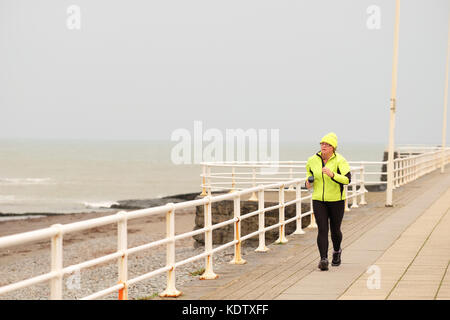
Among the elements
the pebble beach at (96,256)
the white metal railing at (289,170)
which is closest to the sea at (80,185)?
the pebble beach at (96,256)

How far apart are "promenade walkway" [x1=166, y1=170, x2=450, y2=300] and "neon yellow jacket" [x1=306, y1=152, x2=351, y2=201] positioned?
1034 mm

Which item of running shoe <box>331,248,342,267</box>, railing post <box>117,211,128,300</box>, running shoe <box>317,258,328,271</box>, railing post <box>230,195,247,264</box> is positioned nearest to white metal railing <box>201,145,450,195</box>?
railing post <box>230,195,247,264</box>

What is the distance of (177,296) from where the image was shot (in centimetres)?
887

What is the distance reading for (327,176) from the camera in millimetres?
10203

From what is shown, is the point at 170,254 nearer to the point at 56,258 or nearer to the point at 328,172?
the point at 328,172

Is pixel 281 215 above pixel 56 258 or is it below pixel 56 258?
below

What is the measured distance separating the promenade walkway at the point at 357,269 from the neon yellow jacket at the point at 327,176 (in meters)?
1.03

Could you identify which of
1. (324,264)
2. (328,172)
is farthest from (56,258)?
(324,264)

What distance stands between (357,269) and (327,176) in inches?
56.2

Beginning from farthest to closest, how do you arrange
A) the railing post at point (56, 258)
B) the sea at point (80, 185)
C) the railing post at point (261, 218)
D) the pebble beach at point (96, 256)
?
the sea at point (80, 185) → the pebble beach at point (96, 256) → the railing post at point (261, 218) → the railing post at point (56, 258)

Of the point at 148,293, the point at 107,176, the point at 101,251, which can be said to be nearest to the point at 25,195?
the point at 107,176

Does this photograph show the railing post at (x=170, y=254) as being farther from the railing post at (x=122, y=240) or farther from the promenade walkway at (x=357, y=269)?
the railing post at (x=122, y=240)

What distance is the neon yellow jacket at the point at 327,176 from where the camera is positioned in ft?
33.2
